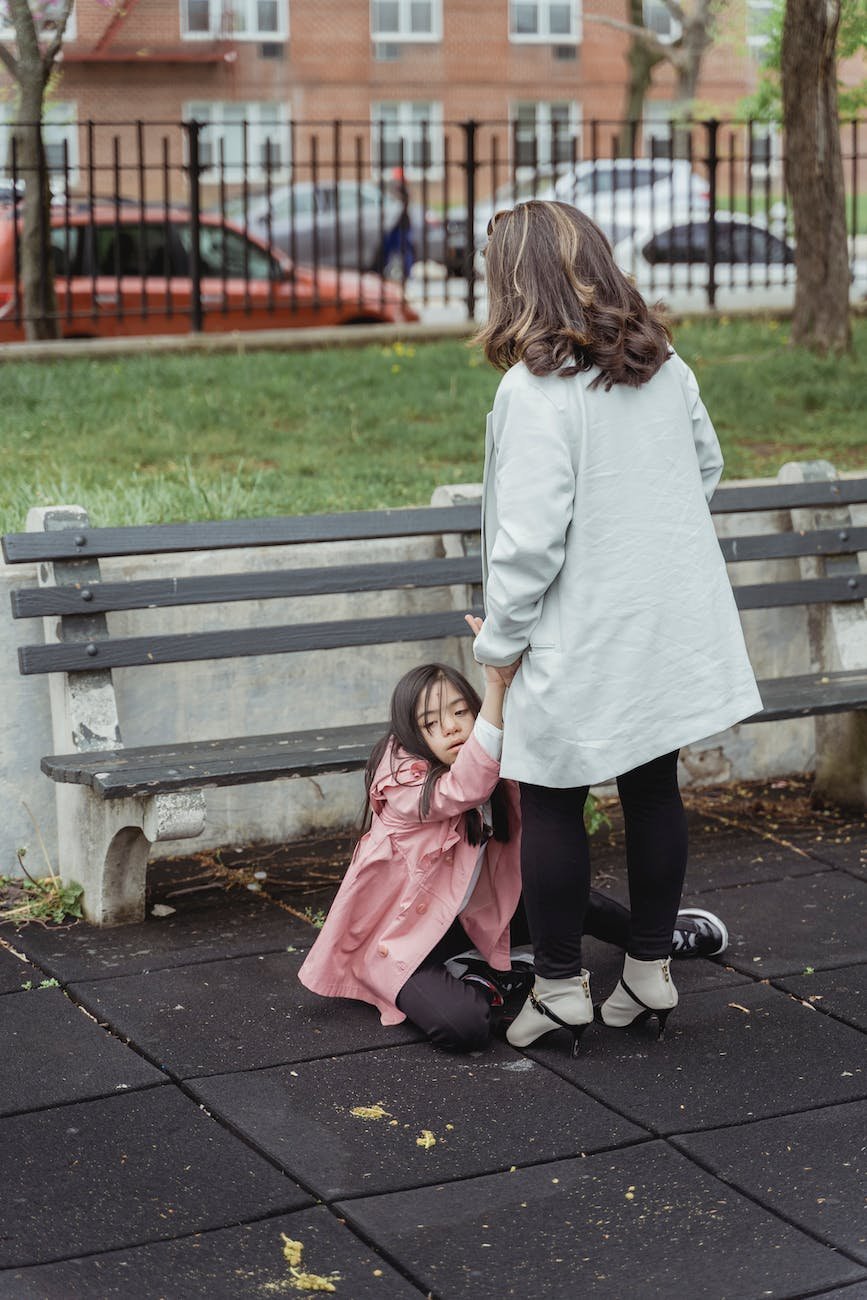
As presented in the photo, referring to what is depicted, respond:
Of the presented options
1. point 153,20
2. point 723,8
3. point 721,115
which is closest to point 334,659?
point 723,8

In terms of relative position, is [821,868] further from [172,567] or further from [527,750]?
[172,567]

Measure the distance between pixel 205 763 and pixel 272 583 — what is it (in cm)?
68

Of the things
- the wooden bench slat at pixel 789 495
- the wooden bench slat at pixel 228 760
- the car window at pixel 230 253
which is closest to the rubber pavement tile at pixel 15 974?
the wooden bench slat at pixel 228 760

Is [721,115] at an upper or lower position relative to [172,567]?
upper

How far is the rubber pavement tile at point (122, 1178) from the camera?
2.90 m

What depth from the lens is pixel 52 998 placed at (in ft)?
12.9

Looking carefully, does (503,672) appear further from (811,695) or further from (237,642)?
(811,695)

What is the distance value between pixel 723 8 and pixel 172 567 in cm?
2604

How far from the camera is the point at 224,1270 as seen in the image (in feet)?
9.09

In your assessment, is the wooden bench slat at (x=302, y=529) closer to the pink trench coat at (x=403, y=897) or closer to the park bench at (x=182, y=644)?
the park bench at (x=182, y=644)

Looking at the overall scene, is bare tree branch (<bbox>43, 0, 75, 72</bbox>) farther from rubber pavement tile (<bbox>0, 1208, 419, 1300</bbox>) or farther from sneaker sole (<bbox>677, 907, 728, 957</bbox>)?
rubber pavement tile (<bbox>0, 1208, 419, 1300</bbox>)

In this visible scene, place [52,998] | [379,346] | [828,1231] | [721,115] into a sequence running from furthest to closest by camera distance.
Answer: [721,115]
[379,346]
[52,998]
[828,1231]

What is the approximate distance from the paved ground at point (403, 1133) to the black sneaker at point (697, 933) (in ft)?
0.17

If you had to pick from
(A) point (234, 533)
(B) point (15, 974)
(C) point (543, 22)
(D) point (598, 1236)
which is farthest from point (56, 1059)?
(C) point (543, 22)
